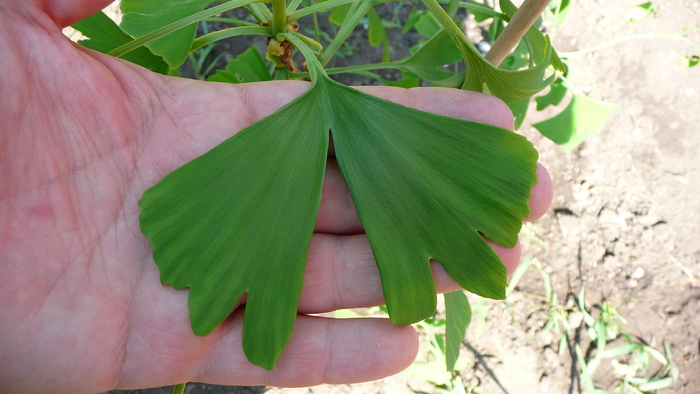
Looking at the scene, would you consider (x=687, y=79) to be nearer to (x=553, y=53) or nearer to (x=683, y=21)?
(x=683, y=21)

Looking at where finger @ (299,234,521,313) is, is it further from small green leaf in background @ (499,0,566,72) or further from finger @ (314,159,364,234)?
small green leaf in background @ (499,0,566,72)

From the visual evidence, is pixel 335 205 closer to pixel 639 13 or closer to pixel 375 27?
pixel 375 27

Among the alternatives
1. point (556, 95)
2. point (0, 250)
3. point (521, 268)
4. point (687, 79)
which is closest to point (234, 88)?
point (0, 250)

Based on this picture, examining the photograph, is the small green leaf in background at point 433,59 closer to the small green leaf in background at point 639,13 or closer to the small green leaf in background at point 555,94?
the small green leaf in background at point 555,94

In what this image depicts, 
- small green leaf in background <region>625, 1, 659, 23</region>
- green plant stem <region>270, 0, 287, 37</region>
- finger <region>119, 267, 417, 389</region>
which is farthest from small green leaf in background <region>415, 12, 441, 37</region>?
finger <region>119, 267, 417, 389</region>

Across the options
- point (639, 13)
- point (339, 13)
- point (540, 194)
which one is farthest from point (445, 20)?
point (639, 13)

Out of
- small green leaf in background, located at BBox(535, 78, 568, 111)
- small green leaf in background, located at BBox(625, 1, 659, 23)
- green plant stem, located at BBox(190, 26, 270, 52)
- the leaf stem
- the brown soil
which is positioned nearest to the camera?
the leaf stem

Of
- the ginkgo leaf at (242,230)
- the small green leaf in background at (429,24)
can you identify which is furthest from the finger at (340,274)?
the small green leaf in background at (429,24)
